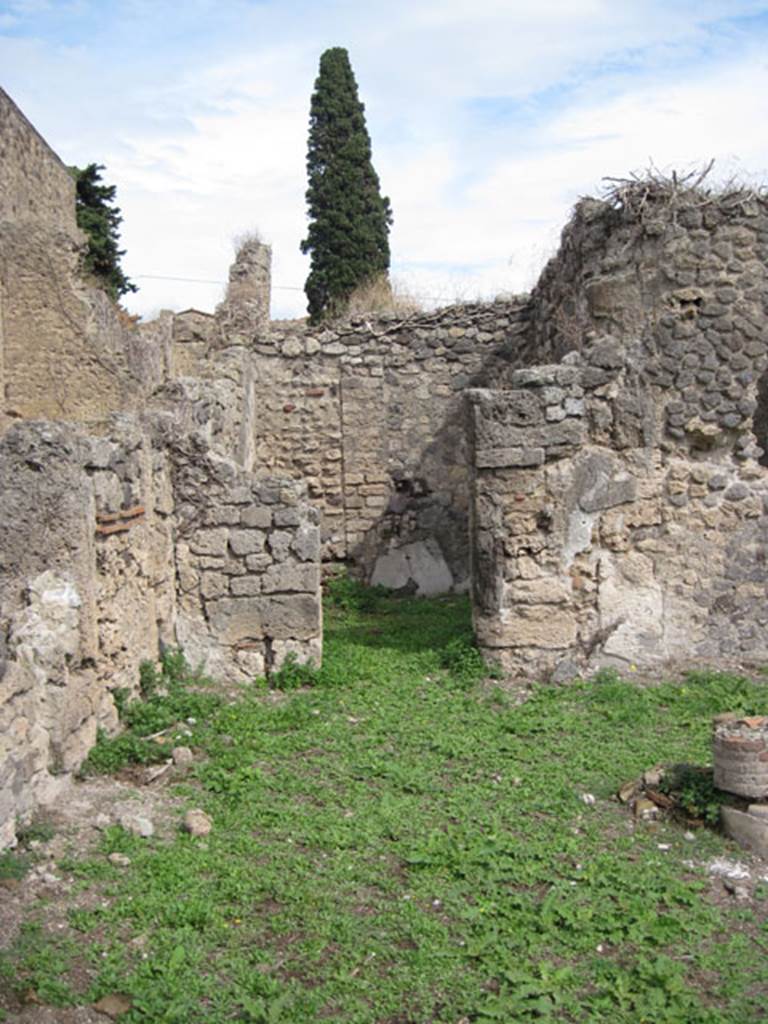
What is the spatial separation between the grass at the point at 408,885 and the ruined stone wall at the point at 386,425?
4653 millimetres

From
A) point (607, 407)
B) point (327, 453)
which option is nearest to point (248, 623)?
point (607, 407)

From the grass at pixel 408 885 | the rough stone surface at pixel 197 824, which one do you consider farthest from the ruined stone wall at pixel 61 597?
the rough stone surface at pixel 197 824

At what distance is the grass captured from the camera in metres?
3.28

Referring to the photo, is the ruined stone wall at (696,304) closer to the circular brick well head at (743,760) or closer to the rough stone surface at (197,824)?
the circular brick well head at (743,760)

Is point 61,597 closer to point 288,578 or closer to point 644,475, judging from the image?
point 288,578

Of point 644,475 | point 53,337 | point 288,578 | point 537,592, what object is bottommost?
point 537,592

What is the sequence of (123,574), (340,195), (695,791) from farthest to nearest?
(340,195)
(123,574)
(695,791)

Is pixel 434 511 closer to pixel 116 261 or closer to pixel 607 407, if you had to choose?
pixel 607 407

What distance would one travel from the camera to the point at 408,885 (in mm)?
4062

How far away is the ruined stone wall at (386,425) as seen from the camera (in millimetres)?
10914

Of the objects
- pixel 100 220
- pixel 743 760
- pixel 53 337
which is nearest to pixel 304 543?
pixel 743 760

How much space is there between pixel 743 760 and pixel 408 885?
165 centimetres

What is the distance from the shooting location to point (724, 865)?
4.27 m

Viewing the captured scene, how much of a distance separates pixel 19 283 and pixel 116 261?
41.1 feet
